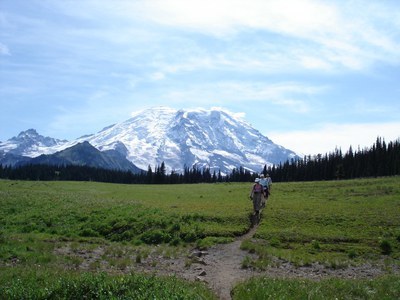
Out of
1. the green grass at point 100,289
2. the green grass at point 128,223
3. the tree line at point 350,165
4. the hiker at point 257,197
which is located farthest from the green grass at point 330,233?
the tree line at point 350,165

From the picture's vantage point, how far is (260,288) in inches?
554

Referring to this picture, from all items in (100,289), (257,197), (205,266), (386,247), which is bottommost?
(205,266)

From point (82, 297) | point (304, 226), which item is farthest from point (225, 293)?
point (304, 226)

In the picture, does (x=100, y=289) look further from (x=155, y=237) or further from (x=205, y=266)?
(x=155, y=237)

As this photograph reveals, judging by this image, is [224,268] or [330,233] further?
[330,233]

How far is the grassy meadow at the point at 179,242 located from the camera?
13.6m

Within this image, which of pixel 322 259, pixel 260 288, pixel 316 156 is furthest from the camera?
pixel 316 156

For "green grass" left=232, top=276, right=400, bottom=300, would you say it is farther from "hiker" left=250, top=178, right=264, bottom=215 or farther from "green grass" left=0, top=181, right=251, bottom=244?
"hiker" left=250, top=178, right=264, bottom=215

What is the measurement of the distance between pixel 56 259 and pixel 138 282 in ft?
28.1

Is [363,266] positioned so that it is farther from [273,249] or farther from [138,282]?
[138,282]

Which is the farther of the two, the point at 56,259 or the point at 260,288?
the point at 56,259

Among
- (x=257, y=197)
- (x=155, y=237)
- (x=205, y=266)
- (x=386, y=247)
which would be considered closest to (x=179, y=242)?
(x=155, y=237)

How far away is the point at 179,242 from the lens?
26.5m

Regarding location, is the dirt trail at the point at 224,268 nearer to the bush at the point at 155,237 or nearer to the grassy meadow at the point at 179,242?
the grassy meadow at the point at 179,242
